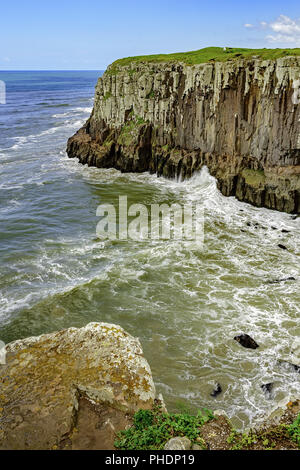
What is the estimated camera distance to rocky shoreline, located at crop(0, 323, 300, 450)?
764 cm

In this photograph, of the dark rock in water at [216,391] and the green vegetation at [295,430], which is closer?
the green vegetation at [295,430]

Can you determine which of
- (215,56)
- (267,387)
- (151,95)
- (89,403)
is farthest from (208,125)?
(89,403)

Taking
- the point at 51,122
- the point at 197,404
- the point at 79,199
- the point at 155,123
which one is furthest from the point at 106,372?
the point at 51,122

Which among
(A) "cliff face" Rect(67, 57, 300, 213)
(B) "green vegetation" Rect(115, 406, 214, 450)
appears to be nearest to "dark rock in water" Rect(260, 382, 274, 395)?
(B) "green vegetation" Rect(115, 406, 214, 450)

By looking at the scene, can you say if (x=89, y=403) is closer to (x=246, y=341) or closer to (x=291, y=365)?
(x=246, y=341)

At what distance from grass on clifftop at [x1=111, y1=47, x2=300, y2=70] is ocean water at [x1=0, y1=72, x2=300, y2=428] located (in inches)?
467

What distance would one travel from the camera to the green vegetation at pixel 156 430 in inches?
294

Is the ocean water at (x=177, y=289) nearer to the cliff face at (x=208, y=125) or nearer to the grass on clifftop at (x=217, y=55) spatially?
the cliff face at (x=208, y=125)

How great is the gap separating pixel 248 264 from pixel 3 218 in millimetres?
19790

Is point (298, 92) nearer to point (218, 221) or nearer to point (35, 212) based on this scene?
point (218, 221)

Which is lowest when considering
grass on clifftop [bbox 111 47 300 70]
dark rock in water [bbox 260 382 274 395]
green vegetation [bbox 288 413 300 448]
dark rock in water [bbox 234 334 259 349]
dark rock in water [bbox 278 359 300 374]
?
Answer: dark rock in water [bbox 260 382 274 395]

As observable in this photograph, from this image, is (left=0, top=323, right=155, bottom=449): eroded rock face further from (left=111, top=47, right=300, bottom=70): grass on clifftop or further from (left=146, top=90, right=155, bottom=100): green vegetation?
(left=146, top=90, right=155, bottom=100): green vegetation

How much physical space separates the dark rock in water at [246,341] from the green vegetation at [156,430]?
626 centimetres

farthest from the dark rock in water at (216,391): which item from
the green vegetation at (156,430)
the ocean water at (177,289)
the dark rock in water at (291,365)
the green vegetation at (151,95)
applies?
the green vegetation at (151,95)
